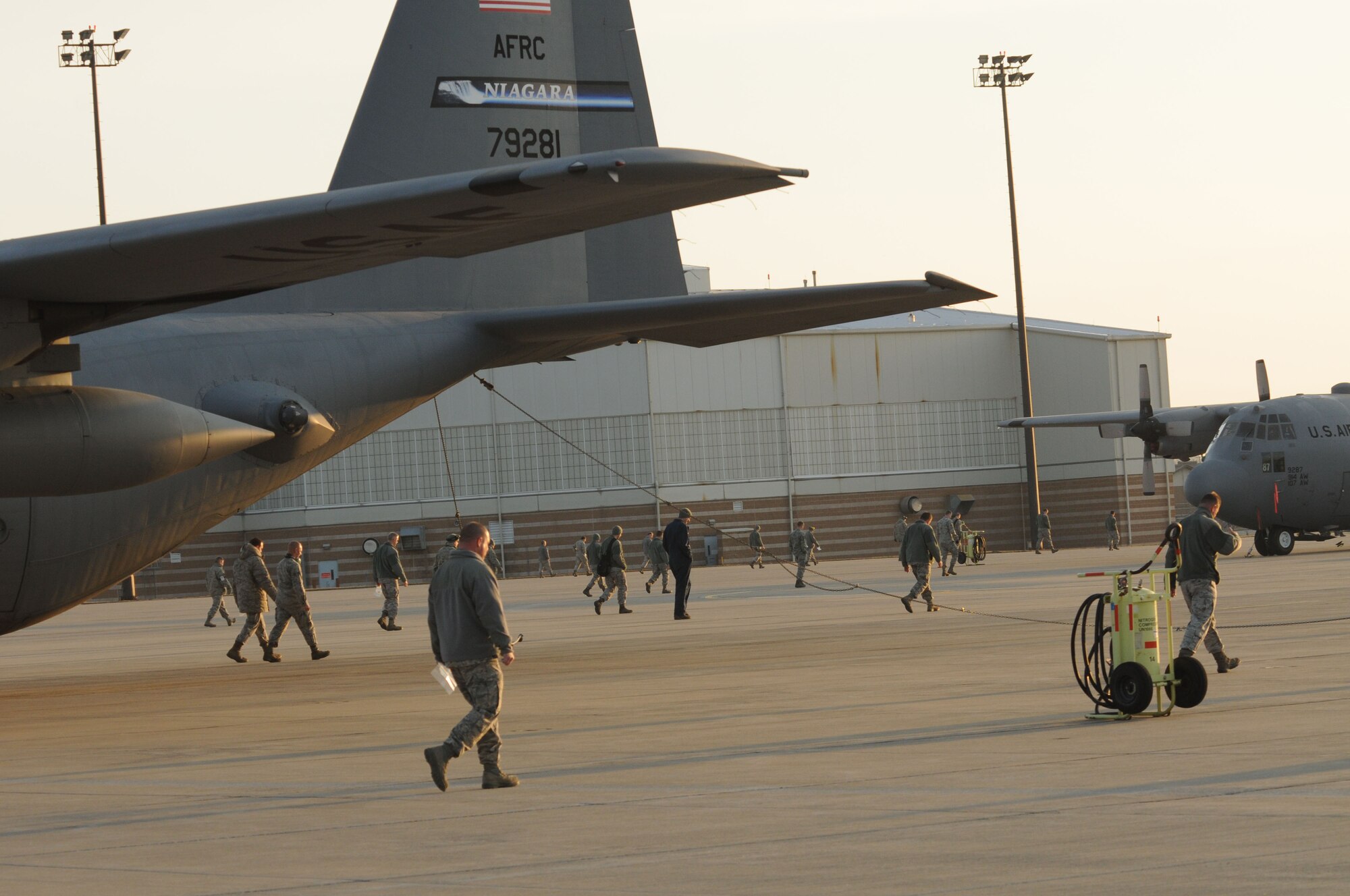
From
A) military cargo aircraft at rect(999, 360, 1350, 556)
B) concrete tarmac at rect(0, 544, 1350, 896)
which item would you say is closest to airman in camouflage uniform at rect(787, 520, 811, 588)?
military cargo aircraft at rect(999, 360, 1350, 556)

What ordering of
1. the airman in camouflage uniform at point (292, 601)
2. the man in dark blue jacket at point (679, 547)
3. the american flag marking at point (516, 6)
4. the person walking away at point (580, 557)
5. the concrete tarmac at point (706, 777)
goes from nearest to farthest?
the concrete tarmac at point (706, 777), the american flag marking at point (516, 6), the airman in camouflage uniform at point (292, 601), the man in dark blue jacket at point (679, 547), the person walking away at point (580, 557)

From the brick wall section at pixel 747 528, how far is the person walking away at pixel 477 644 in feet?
165

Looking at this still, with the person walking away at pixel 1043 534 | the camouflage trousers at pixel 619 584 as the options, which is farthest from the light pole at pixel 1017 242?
the camouflage trousers at pixel 619 584

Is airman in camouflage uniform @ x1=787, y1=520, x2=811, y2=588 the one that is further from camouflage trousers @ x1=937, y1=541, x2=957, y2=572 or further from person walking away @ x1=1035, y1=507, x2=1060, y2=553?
person walking away @ x1=1035, y1=507, x2=1060, y2=553

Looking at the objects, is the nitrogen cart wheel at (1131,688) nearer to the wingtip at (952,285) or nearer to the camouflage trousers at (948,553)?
the wingtip at (952,285)

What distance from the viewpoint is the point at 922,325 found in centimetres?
6500

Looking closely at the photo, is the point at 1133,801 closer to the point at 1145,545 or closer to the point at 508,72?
the point at 508,72

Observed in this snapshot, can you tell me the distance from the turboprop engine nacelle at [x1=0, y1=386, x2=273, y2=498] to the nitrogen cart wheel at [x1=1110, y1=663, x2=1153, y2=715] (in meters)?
7.16

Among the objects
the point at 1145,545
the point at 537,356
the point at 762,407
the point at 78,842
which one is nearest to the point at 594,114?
the point at 537,356

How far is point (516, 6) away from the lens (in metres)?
18.5

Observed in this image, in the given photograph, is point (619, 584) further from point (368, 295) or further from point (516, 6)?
point (516, 6)

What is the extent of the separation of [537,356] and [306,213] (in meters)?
7.84

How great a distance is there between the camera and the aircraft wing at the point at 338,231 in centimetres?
955

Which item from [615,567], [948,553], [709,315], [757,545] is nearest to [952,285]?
[709,315]
